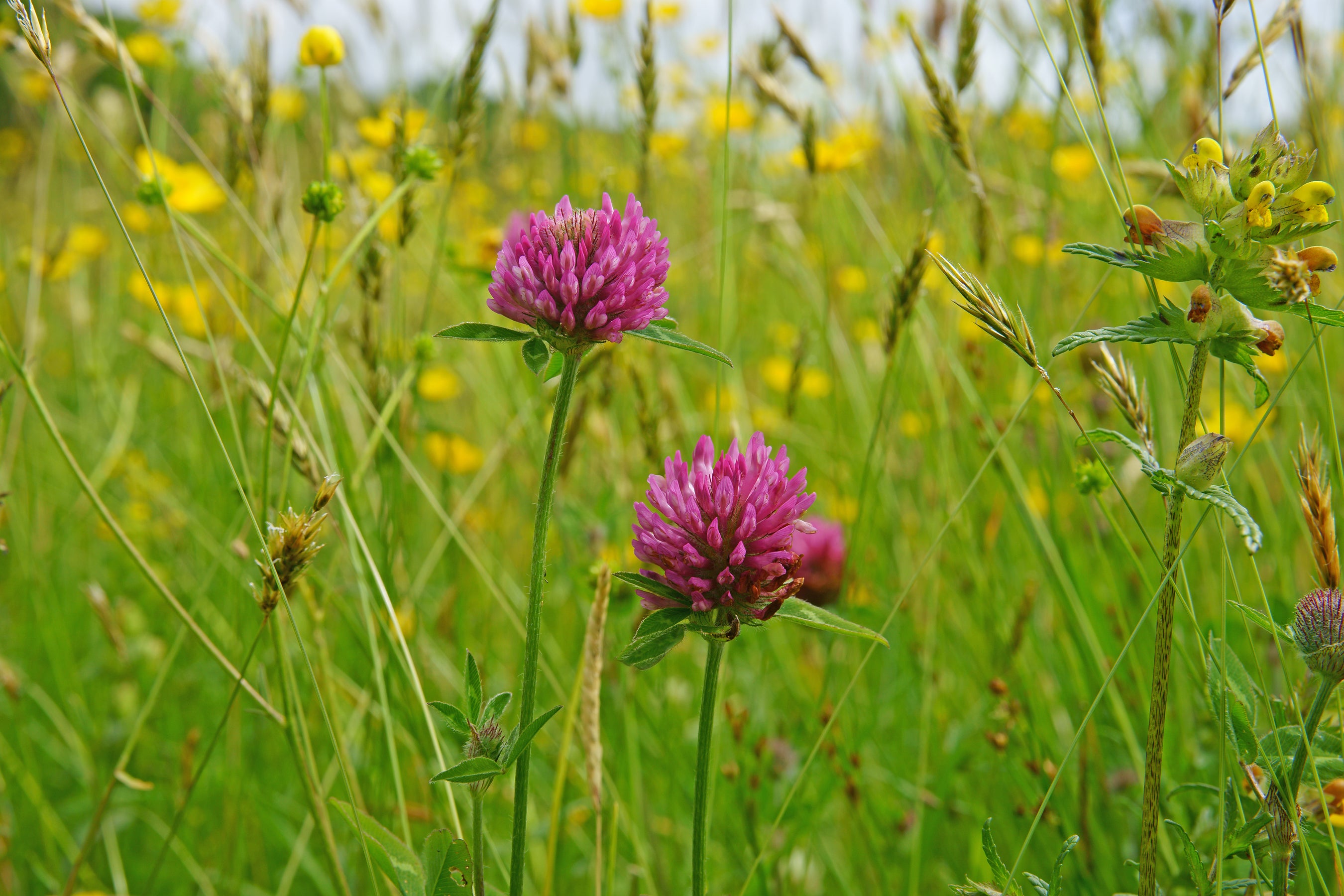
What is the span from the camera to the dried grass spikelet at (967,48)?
139cm

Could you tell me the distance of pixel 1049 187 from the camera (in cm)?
190

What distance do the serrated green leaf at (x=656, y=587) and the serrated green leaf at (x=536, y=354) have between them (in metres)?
0.19

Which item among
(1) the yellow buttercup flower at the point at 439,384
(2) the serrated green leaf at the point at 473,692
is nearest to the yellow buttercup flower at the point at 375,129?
(1) the yellow buttercup flower at the point at 439,384

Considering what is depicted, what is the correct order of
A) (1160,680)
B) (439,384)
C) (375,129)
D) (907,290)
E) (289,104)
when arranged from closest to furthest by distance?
1. (1160,680)
2. (907,290)
3. (375,129)
4. (439,384)
5. (289,104)

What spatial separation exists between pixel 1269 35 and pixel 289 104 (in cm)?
296

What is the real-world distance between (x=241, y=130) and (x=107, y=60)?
0.21 meters

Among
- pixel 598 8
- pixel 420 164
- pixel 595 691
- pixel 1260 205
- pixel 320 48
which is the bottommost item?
pixel 595 691

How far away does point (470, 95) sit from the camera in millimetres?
1364

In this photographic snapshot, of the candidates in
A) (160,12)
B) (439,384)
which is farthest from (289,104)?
(439,384)

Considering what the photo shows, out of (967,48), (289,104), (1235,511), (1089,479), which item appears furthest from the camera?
(289,104)

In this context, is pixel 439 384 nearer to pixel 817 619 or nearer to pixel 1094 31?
pixel 1094 31

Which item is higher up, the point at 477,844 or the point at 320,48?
the point at 320,48

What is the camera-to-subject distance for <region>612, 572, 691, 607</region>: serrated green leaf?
0.73 metres

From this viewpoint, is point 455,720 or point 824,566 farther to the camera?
point 824,566
